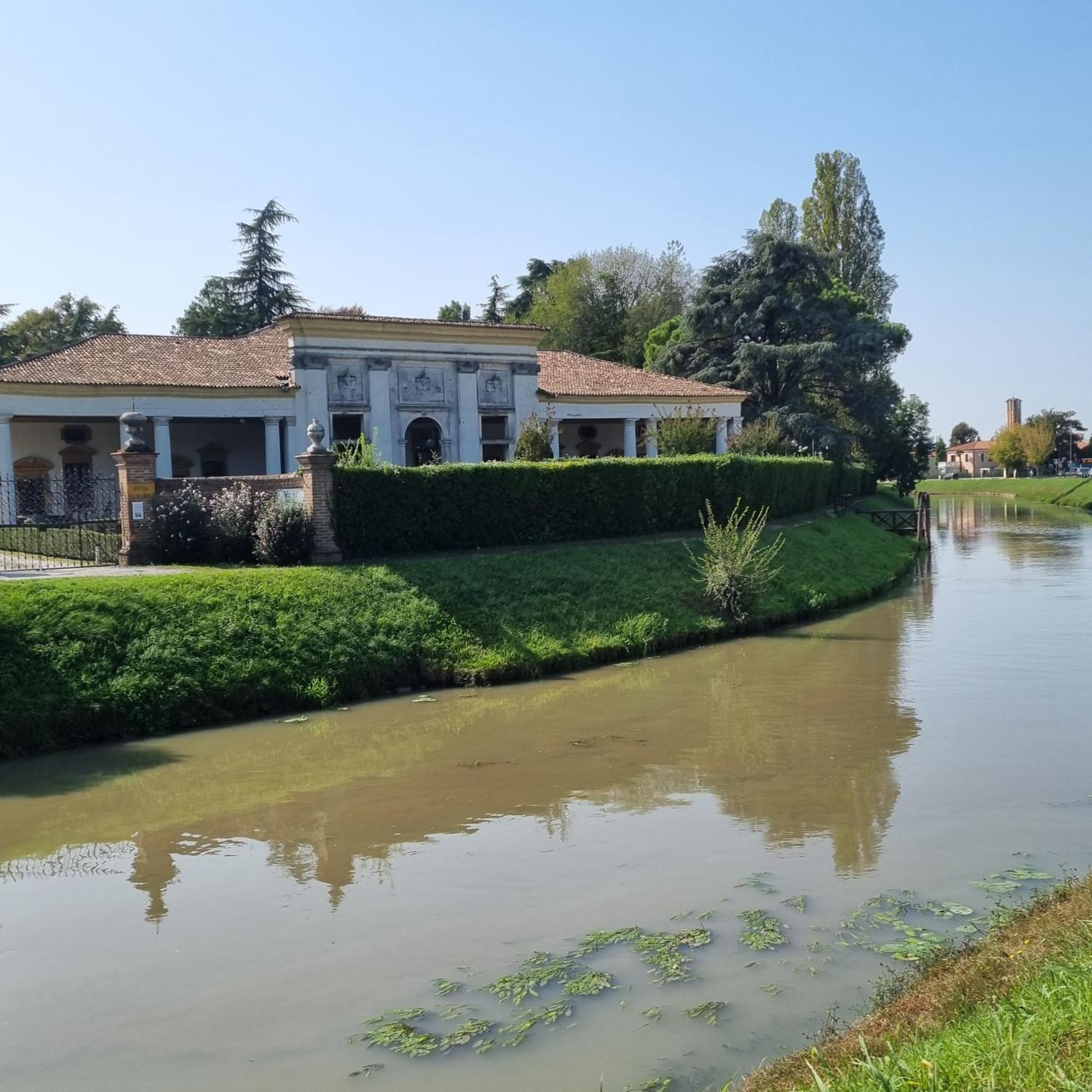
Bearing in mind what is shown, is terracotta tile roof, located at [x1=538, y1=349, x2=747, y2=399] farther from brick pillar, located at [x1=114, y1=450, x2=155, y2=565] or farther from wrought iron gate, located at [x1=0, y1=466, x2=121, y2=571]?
brick pillar, located at [x1=114, y1=450, x2=155, y2=565]

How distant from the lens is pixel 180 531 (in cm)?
1900

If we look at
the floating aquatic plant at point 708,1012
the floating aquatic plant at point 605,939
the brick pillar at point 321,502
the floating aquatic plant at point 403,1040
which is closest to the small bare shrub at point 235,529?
the brick pillar at point 321,502

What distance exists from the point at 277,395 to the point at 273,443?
56.9 inches

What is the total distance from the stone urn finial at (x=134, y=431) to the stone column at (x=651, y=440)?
584 inches

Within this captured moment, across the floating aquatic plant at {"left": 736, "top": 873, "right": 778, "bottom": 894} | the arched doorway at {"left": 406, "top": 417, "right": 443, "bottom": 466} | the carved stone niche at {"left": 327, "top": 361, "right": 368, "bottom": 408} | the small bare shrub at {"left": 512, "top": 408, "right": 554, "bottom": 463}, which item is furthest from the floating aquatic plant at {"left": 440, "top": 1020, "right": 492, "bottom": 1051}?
the arched doorway at {"left": 406, "top": 417, "right": 443, "bottom": 466}

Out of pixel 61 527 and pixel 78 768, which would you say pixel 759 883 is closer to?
pixel 78 768

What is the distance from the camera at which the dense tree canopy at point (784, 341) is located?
155 ft

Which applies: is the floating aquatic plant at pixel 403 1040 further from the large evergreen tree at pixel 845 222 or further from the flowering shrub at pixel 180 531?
the large evergreen tree at pixel 845 222

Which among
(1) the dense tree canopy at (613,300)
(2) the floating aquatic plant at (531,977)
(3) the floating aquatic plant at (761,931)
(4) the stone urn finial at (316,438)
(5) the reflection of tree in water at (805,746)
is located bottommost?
(5) the reflection of tree in water at (805,746)

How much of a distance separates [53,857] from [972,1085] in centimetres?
757

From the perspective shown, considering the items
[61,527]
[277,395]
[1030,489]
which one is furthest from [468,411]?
[1030,489]

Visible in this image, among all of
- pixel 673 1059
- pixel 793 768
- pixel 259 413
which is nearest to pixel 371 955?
pixel 673 1059

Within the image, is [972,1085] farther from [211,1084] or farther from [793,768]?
[793,768]

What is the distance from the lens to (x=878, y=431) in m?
51.2
